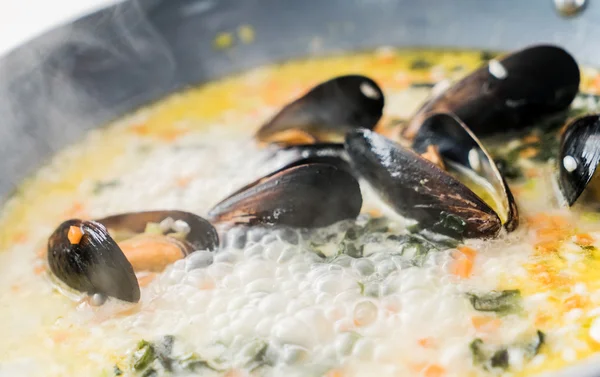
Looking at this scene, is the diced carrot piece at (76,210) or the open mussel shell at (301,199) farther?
the diced carrot piece at (76,210)

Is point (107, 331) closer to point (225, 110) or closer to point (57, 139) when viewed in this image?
point (57, 139)

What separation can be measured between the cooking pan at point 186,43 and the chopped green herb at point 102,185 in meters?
0.23

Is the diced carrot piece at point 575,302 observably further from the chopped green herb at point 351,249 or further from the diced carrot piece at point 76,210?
the diced carrot piece at point 76,210

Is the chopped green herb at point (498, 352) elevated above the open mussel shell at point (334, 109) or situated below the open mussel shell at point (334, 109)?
below

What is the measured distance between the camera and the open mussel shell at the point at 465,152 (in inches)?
61.9

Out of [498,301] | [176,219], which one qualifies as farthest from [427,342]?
[176,219]

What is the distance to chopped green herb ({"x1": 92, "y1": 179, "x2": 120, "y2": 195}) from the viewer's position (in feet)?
6.55

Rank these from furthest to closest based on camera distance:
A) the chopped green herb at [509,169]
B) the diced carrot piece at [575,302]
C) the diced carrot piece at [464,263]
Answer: the chopped green herb at [509,169]
the diced carrot piece at [464,263]
the diced carrot piece at [575,302]

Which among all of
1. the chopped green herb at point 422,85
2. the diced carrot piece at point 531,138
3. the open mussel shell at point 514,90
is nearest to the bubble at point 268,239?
the open mussel shell at point 514,90

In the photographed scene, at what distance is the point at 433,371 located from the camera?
1.28 meters

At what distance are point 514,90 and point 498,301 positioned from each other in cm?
73

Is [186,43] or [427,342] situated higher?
[186,43]

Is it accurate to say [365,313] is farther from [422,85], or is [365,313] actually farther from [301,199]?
[422,85]

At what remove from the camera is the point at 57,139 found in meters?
2.19
